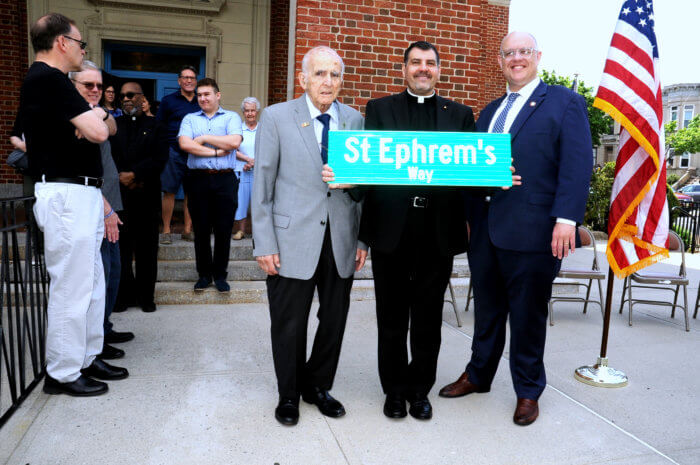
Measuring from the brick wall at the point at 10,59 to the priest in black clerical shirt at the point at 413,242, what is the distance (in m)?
8.41

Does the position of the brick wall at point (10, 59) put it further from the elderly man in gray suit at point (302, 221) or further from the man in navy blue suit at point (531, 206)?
the man in navy blue suit at point (531, 206)

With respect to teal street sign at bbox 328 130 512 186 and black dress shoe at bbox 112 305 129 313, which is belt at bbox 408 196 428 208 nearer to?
teal street sign at bbox 328 130 512 186

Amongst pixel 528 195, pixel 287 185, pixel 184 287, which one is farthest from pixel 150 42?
pixel 528 195

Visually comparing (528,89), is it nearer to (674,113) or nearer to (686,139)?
(686,139)

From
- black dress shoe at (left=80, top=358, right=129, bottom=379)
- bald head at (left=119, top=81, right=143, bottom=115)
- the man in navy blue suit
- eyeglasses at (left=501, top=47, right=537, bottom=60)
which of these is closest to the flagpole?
the man in navy blue suit

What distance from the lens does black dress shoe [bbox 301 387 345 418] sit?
317 centimetres

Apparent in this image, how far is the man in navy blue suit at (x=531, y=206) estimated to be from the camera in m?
3.03

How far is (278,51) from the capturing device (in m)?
9.77

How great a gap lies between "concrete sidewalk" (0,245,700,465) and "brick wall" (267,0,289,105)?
6.16 metres

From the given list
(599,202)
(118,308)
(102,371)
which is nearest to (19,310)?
(102,371)

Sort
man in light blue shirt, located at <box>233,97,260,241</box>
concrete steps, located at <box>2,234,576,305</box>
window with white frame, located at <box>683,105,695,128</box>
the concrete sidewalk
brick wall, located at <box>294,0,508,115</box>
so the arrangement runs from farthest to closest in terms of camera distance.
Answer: window with white frame, located at <box>683,105,695,128</box> → man in light blue shirt, located at <box>233,97,260,241</box> → brick wall, located at <box>294,0,508,115</box> → concrete steps, located at <box>2,234,576,305</box> → the concrete sidewalk

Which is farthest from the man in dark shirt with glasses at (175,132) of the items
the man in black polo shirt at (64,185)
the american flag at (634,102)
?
the american flag at (634,102)

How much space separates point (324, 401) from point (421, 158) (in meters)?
1.53

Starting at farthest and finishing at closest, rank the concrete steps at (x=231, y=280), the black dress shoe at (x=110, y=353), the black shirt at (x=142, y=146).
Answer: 1. the concrete steps at (x=231, y=280)
2. the black shirt at (x=142, y=146)
3. the black dress shoe at (x=110, y=353)
